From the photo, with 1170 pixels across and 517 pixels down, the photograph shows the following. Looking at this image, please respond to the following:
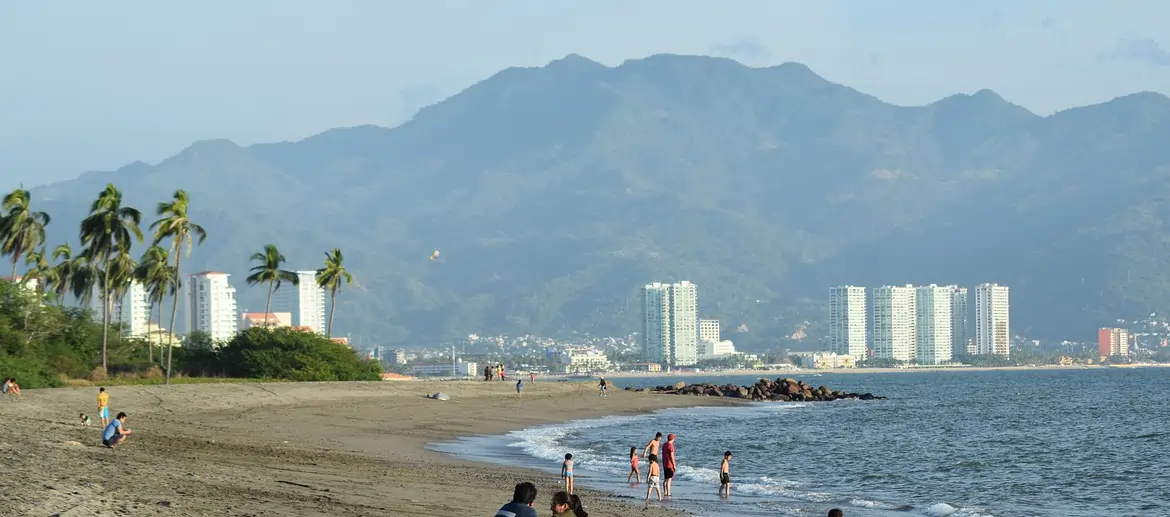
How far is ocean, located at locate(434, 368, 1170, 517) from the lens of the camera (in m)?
33.6

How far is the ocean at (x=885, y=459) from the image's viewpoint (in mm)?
33594

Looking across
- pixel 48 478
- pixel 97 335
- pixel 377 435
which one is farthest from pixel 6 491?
Answer: pixel 97 335

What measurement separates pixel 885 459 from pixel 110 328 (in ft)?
182

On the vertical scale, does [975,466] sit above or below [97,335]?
below

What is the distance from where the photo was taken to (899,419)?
75250 millimetres

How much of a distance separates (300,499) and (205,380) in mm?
50077

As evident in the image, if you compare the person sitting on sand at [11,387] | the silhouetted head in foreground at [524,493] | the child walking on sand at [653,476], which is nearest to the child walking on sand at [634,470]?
the child walking on sand at [653,476]

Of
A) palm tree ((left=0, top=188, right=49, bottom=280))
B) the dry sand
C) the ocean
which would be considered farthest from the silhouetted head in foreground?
palm tree ((left=0, top=188, right=49, bottom=280))

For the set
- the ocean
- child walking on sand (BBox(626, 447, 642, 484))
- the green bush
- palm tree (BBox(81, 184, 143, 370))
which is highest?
palm tree (BBox(81, 184, 143, 370))

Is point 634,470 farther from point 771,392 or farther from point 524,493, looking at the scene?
point 771,392

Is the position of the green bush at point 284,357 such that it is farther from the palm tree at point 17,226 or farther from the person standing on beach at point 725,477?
the person standing on beach at point 725,477

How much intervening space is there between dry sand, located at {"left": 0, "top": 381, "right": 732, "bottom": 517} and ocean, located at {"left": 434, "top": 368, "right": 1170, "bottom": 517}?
120 inches

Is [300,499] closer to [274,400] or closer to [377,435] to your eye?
[377,435]

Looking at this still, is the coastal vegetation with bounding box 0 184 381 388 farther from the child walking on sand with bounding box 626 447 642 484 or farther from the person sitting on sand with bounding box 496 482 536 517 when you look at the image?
the person sitting on sand with bounding box 496 482 536 517
